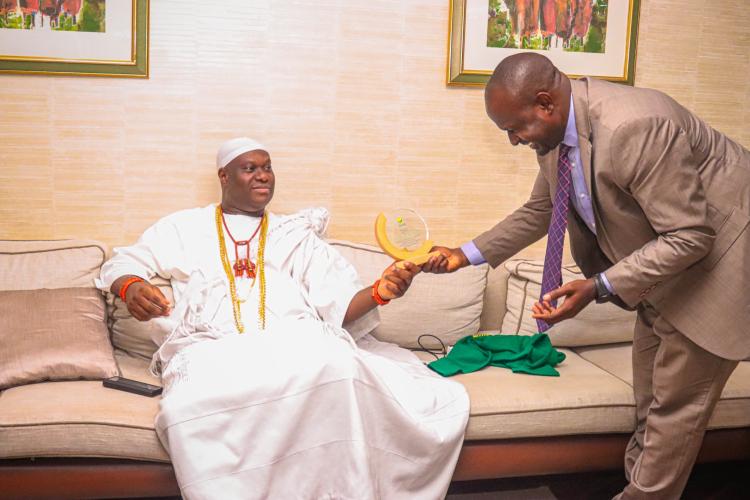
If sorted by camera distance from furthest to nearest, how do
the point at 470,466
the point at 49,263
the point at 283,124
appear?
the point at 283,124 < the point at 49,263 < the point at 470,466

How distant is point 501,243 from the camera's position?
2.81 m

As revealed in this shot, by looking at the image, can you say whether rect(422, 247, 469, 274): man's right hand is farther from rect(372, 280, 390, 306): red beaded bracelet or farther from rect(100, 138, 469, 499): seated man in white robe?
rect(372, 280, 390, 306): red beaded bracelet

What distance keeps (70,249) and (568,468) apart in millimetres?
2127

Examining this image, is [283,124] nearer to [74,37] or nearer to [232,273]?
[232,273]

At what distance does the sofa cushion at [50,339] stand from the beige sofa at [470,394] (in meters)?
0.04

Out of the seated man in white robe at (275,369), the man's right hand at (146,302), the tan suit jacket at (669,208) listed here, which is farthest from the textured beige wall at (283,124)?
the tan suit jacket at (669,208)

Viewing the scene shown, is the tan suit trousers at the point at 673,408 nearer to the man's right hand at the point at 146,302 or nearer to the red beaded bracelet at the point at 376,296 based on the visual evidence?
the red beaded bracelet at the point at 376,296

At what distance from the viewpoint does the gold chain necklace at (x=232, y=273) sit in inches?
110

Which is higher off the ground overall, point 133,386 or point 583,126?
point 583,126

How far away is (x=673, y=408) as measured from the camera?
2463 millimetres

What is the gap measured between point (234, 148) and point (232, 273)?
1.70 feet

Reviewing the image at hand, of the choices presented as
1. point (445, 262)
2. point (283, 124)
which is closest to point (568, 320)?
point (445, 262)

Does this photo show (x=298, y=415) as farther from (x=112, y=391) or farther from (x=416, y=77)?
(x=416, y=77)

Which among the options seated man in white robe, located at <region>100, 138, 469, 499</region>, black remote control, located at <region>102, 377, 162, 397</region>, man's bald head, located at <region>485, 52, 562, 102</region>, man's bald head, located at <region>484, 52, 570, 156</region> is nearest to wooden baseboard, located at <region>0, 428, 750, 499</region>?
seated man in white robe, located at <region>100, 138, 469, 499</region>
